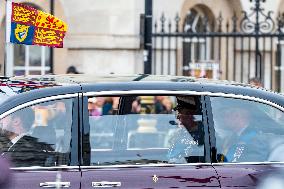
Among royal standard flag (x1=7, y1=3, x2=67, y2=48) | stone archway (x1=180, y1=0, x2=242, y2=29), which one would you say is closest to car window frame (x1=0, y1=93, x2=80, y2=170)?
royal standard flag (x1=7, y1=3, x2=67, y2=48)

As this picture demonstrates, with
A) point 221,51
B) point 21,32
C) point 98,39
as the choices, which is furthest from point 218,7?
point 21,32

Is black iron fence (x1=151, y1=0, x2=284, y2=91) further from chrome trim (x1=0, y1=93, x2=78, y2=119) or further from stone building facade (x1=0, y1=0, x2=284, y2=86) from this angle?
chrome trim (x1=0, y1=93, x2=78, y2=119)

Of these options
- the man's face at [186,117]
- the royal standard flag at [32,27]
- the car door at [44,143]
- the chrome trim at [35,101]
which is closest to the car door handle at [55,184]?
the car door at [44,143]

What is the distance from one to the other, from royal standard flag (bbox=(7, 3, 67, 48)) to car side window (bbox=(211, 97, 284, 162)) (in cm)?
266

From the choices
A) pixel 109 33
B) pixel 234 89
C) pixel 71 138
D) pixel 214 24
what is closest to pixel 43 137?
pixel 71 138

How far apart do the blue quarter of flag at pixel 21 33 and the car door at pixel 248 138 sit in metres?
2.62

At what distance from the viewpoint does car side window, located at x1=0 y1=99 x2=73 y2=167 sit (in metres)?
4.69

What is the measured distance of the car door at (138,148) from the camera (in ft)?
15.6

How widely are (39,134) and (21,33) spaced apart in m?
2.51

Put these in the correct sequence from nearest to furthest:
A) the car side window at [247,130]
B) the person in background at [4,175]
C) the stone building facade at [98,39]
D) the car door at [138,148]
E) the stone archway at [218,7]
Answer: the person in background at [4,175] < the car door at [138,148] < the car side window at [247,130] < the stone building facade at [98,39] < the stone archway at [218,7]

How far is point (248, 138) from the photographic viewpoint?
5.12 meters

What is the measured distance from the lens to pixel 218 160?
196 inches

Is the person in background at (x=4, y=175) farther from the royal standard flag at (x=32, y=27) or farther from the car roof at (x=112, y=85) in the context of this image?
the royal standard flag at (x=32, y=27)

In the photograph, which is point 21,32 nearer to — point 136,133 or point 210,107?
point 136,133
